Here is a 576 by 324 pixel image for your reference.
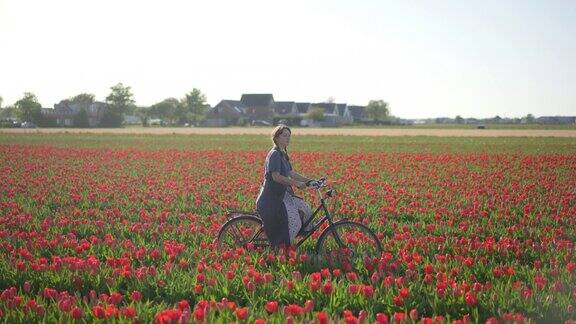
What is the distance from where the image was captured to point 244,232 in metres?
7.98

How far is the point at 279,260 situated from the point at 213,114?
130355mm

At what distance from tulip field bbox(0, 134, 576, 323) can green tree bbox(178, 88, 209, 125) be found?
12202 cm

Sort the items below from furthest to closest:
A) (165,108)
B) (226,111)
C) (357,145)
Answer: (165,108) → (226,111) → (357,145)

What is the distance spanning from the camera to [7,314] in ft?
16.0

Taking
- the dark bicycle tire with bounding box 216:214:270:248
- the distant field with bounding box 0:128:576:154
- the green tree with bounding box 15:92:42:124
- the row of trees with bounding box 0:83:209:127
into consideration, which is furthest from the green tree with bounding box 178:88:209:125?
the dark bicycle tire with bounding box 216:214:270:248

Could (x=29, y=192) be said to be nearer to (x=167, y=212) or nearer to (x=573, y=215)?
(x=167, y=212)

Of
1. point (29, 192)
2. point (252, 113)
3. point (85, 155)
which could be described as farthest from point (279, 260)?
point (252, 113)

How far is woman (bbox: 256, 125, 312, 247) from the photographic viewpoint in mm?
7430

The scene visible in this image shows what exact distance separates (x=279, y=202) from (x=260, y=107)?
12879 cm

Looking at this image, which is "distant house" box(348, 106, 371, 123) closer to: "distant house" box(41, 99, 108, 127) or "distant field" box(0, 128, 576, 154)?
"distant house" box(41, 99, 108, 127)

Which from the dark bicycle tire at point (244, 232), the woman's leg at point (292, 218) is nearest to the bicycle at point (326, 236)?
the dark bicycle tire at point (244, 232)

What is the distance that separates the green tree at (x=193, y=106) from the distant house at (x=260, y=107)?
1223 cm

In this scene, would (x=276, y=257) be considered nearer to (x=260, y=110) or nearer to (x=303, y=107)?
(x=260, y=110)

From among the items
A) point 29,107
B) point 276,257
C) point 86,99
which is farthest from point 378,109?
point 276,257
